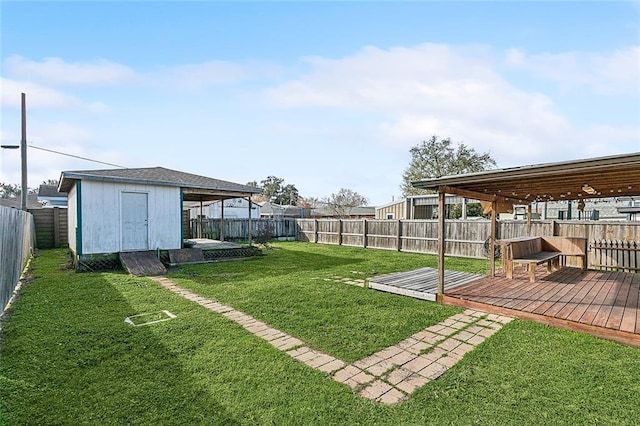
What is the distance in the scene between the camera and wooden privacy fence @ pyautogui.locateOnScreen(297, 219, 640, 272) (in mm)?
8258

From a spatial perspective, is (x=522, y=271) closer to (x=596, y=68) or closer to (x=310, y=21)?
(x=596, y=68)

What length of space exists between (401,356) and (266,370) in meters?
1.44

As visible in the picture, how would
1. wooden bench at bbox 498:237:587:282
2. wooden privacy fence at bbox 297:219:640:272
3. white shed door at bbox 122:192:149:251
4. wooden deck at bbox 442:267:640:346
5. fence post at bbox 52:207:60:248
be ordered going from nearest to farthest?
1. wooden deck at bbox 442:267:640:346
2. wooden bench at bbox 498:237:587:282
3. wooden privacy fence at bbox 297:219:640:272
4. white shed door at bbox 122:192:149:251
5. fence post at bbox 52:207:60:248

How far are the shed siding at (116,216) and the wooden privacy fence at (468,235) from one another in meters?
8.52

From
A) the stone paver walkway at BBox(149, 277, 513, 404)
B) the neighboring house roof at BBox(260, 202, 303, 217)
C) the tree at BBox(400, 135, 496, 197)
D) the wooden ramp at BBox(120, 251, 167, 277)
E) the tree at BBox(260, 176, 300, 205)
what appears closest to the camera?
the stone paver walkway at BBox(149, 277, 513, 404)

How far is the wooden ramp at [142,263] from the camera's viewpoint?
8.05 meters

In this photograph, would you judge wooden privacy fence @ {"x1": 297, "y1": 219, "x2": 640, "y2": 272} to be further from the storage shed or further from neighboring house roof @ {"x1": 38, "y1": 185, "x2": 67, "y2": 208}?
neighboring house roof @ {"x1": 38, "y1": 185, "x2": 67, "y2": 208}

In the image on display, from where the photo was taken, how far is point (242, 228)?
60.1ft

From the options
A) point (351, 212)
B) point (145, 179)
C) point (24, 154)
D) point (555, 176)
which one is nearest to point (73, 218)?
point (145, 179)

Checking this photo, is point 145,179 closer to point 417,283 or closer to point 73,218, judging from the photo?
point 73,218

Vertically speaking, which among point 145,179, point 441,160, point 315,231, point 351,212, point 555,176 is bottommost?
point 315,231

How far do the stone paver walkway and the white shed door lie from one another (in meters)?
6.20

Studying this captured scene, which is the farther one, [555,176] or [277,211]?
[277,211]

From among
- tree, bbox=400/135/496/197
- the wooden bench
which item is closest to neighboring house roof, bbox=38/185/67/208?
tree, bbox=400/135/496/197
